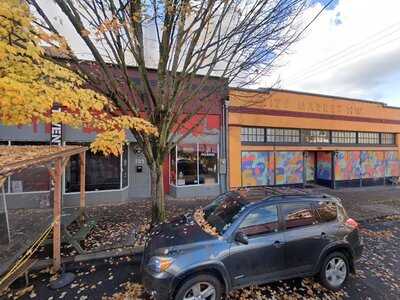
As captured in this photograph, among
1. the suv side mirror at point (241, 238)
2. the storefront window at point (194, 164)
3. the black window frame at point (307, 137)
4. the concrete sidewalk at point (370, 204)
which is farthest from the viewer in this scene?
the black window frame at point (307, 137)

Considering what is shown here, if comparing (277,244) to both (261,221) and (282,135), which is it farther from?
(282,135)

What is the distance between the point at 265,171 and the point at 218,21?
29.5 feet

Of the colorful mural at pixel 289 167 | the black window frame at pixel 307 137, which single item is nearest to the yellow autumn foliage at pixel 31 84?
the black window frame at pixel 307 137

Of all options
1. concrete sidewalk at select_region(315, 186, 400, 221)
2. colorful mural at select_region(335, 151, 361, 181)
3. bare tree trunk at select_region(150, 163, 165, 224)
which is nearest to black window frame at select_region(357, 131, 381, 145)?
colorful mural at select_region(335, 151, 361, 181)

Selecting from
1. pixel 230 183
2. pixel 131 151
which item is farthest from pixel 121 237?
pixel 230 183

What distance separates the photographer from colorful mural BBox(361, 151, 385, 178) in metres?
17.0

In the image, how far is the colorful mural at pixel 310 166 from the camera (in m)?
16.1

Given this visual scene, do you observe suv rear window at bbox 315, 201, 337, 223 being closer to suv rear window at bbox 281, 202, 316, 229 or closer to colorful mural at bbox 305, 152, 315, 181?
suv rear window at bbox 281, 202, 316, 229

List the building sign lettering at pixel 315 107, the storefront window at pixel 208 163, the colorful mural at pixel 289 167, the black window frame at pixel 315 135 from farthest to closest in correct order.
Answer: the black window frame at pixel 315 135 → the colorful mural at pixel 289 167 → the building sign lettering at pixel 315 107 → the storefront window at pixel 208 163

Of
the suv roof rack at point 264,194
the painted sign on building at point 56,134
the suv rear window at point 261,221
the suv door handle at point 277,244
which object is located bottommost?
the suv door handle at point 277,244

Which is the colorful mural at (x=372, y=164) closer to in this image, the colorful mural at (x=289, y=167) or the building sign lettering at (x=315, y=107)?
the building sign lettering at (x=315, y=107)

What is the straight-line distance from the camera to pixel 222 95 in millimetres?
12172

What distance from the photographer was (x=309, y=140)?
49.5 feet

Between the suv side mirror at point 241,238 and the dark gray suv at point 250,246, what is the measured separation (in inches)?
0.6
